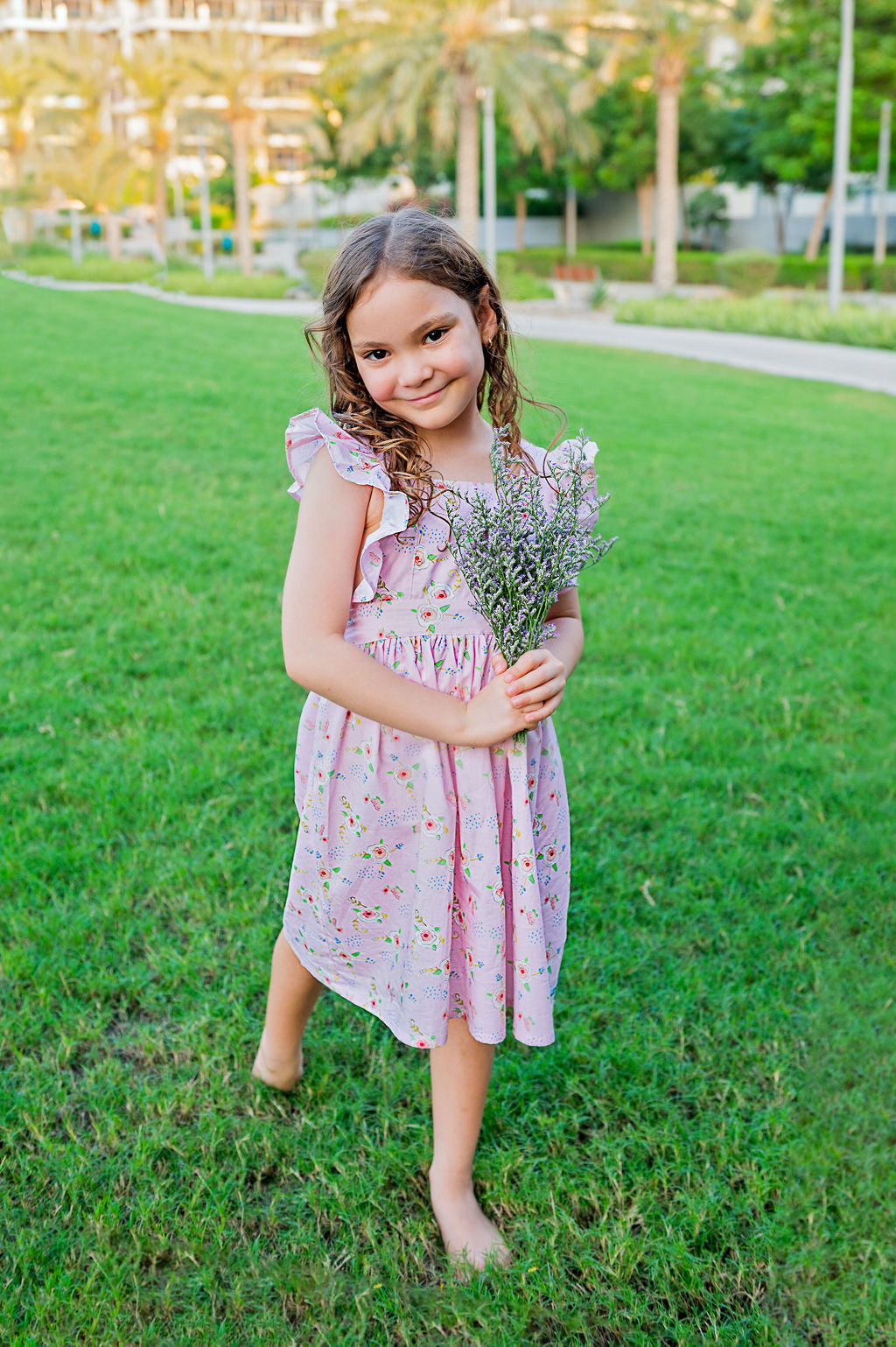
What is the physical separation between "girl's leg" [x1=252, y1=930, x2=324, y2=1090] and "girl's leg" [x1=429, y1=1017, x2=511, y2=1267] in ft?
0.92

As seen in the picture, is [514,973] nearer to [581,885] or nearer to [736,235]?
[581,885]

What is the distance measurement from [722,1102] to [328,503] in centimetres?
136

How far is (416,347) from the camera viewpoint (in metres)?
1.60

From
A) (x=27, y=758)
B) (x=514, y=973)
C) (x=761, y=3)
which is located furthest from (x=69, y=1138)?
(x=761, y=3)

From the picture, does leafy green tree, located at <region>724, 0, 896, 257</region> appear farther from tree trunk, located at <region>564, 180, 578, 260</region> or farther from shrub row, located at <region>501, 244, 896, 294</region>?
tree trunk, located at <region>564, 180, 578, 260</region>

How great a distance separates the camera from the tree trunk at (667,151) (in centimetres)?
2303

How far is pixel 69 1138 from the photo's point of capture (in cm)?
201

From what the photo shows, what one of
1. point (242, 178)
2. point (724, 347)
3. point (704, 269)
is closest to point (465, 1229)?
point (724, 347)

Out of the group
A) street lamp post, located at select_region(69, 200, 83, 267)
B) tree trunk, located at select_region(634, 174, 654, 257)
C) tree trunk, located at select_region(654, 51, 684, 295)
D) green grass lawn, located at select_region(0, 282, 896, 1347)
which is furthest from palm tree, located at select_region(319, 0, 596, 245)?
green grass lawn, located at select_region(0, 282, 896, 1347)

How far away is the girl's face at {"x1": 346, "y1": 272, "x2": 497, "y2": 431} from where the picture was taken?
158 cm

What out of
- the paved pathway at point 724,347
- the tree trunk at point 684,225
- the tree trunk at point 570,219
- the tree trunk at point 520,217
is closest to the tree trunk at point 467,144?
the paved pathway at point 724,347

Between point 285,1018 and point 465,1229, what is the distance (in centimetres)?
46

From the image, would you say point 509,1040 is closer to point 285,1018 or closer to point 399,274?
point 285,1018

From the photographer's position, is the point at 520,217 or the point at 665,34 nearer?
the point at 665,34
